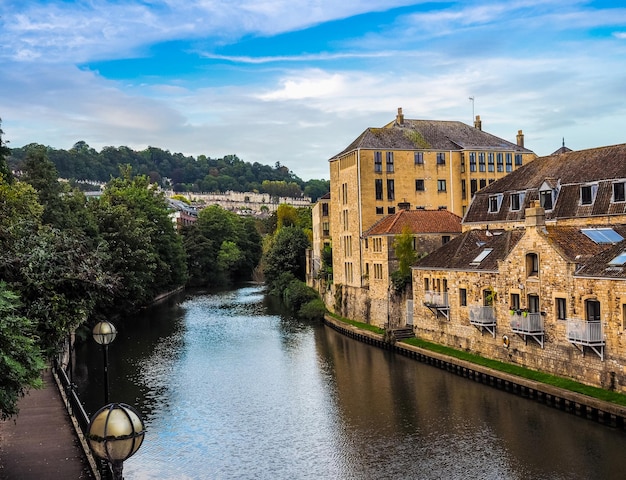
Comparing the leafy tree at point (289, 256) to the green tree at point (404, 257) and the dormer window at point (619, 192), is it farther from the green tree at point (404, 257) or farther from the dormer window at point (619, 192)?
the dormer window at point (619, 192)

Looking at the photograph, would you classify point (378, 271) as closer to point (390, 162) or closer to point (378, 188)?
point (378, 188)

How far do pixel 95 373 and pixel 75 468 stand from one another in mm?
22210

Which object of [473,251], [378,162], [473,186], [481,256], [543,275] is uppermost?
[378,162]

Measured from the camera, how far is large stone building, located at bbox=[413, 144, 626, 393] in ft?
95.8

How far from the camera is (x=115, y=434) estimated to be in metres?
9.17

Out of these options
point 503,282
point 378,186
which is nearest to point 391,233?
point 378,186

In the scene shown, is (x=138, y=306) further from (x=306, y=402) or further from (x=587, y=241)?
(x=587, y=241)

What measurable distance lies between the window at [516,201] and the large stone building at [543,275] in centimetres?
6

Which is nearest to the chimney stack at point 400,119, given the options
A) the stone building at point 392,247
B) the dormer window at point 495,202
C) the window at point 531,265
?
the stone building at point 392,247

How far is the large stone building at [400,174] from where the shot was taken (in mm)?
58250

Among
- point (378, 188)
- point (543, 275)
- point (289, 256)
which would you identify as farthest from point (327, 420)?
point (289, 256)

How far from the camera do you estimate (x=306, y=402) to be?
33062mm

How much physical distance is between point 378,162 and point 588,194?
22.1 m

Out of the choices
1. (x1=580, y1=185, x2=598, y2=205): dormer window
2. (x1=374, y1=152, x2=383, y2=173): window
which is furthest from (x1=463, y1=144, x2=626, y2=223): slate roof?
(x1=374, y1=152, x2=383, y2=173): window
